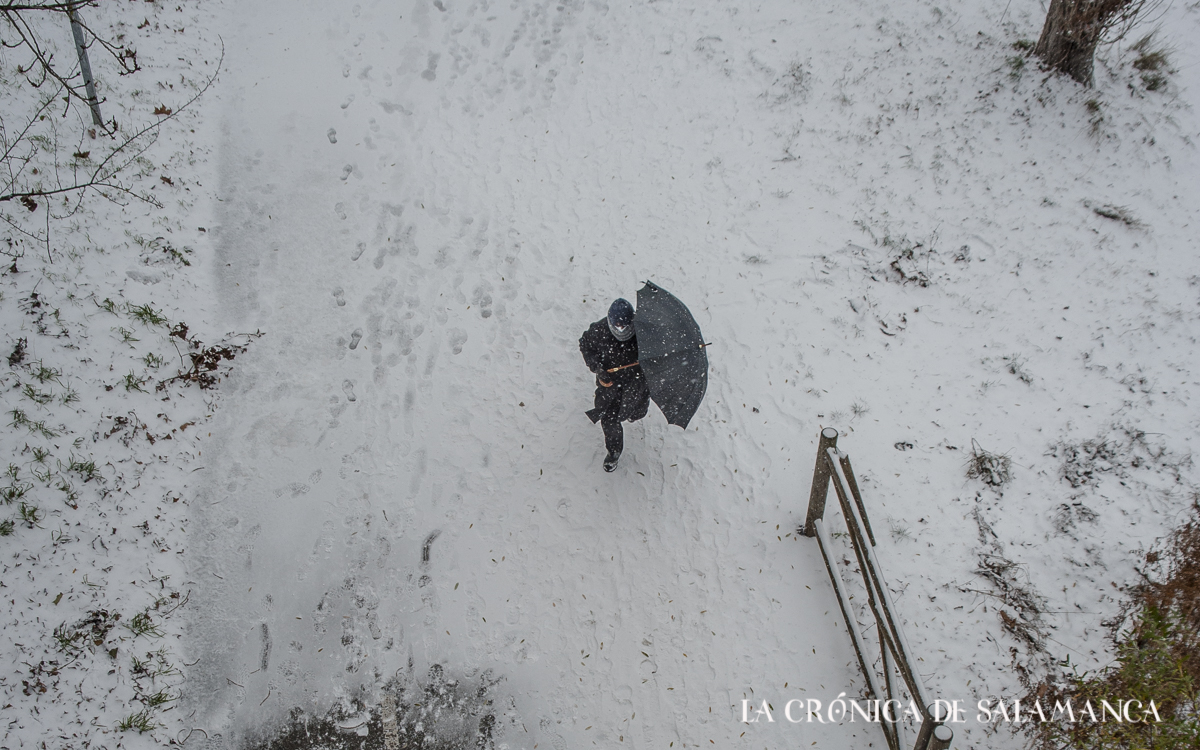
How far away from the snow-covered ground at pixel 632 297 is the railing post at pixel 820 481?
220 millimetres

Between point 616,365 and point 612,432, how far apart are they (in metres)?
0.70

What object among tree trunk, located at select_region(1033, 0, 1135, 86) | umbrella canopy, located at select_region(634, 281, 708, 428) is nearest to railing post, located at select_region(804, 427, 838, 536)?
umbrella canopy, located at select_region(634, 281, 708, 428)

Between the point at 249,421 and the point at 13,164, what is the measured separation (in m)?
4.31

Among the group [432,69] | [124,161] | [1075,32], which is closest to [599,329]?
[432,69]

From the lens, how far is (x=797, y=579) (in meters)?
5.04

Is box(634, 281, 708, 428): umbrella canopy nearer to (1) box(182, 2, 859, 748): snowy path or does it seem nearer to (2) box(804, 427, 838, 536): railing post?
(2) box(804, 427, 838, 536): railing post

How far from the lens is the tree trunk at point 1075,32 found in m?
7.42

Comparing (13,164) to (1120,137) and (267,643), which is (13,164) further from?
(1120,137)

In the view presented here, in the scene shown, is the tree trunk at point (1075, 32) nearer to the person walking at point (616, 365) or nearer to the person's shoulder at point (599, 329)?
the person walking at point (616, 365)

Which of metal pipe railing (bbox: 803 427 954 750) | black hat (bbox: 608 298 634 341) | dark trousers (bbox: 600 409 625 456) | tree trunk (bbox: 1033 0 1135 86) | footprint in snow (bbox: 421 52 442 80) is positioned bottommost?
metal pipe railing (bbox: 803 427 954 750)

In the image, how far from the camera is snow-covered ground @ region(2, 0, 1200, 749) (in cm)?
482

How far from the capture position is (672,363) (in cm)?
465

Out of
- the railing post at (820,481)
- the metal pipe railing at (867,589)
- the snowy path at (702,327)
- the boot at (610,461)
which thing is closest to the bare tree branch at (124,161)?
the snowy path at (702,327)

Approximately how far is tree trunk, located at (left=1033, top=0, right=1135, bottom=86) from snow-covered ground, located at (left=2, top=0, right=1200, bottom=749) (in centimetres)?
34
